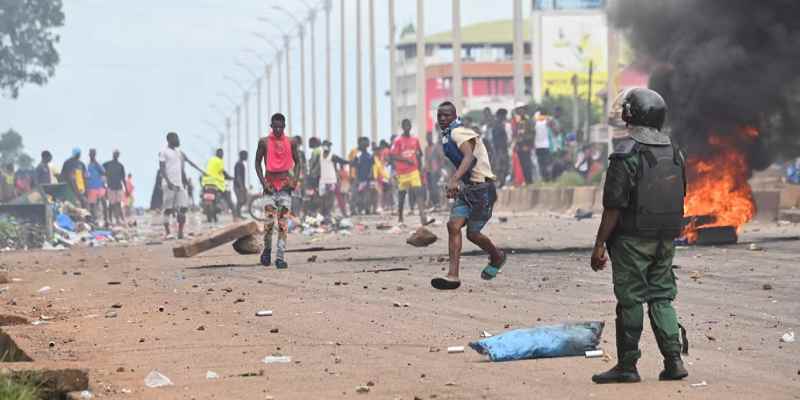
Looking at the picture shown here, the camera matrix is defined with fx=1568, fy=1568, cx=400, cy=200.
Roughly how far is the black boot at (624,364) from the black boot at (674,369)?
0.14 meters

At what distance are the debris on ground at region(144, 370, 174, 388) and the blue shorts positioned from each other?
16.3ft

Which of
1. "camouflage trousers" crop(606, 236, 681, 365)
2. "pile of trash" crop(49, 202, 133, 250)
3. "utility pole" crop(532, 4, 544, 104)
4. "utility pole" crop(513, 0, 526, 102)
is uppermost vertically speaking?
"utility pole" crop(532, 4, 544, 104)

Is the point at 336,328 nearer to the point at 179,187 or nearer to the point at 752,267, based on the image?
the point at 752,267

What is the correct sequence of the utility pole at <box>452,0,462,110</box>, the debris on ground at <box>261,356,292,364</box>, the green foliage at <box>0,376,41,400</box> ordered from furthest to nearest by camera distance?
1. the utility pole at <box>452,0,462,110</box>
2. the debris on ground at <box>261,356,292,364</box>
3. the green foliage at <box>0,376,41,400</box>

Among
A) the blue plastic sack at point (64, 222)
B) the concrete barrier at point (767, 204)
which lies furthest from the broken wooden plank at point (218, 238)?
the blue plastic sack at point (64, 222)

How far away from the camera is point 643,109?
7.54m

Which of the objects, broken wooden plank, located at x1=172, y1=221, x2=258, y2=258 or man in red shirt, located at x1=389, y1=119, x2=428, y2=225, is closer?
broken wooden plank, located at x1=172, y1=221, x2=258, y2=258

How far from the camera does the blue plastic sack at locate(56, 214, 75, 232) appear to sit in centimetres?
2973

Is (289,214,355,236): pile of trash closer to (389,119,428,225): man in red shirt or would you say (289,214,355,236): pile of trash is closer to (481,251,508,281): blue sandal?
(389,119,428,225): man in red shirt

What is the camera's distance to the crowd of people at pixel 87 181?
33.9 metres

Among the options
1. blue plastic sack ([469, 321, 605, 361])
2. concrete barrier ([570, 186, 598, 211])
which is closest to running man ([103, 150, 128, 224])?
concrete barrier ([570, 186, 598, 211])

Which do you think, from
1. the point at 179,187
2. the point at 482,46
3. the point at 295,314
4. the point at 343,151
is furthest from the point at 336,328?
the point at 482,46

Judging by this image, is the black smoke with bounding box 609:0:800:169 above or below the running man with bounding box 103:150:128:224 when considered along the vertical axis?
above

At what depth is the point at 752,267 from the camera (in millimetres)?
13750
